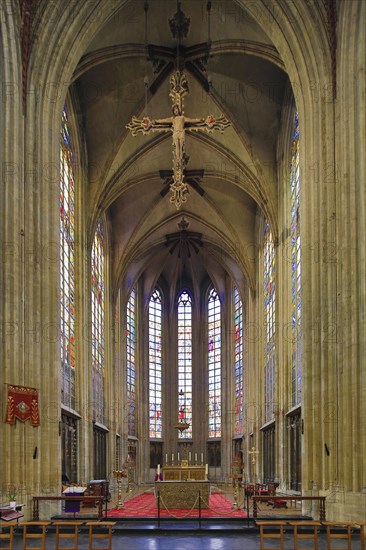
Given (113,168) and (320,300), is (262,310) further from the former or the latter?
(320,300)

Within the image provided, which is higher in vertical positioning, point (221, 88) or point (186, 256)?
point (221, 88)

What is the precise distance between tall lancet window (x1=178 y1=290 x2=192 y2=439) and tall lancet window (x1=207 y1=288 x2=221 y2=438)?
1.30 metres

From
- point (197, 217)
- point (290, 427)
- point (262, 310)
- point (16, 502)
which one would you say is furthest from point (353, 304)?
point (197, 217)

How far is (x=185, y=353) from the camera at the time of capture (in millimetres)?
48438

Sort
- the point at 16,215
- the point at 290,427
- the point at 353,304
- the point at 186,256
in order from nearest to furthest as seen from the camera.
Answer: the point at 353,304 → the point at 16,215 → the point at 290,427 → the point at 186,256

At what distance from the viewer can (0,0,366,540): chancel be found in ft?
62.4

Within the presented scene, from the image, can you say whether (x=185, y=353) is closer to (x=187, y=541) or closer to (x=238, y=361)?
(x=238, y=361)

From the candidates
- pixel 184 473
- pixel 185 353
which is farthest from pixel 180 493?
pixel 185 353

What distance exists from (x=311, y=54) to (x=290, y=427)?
1423cm

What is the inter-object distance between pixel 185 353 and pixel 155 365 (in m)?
2.16

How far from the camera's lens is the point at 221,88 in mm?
29031

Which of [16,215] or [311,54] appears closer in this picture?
[16,215]

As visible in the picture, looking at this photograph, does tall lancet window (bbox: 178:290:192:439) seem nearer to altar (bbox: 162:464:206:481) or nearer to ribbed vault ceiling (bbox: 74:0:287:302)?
ribbed vault ceiling (bbox: 74:0:287:302)

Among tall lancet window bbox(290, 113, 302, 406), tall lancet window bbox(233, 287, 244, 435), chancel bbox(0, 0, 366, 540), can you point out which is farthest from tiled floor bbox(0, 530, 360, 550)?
tall lancet window bbox(233, 287, 244, 435)
